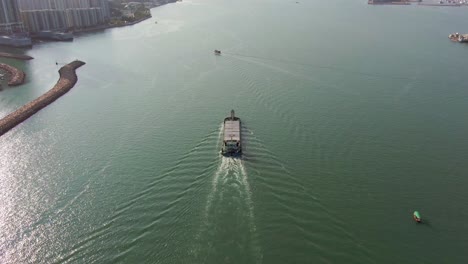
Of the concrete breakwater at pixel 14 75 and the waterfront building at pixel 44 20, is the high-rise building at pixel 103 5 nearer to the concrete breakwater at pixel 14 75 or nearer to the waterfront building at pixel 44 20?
the waterfront building at pixel 44 20

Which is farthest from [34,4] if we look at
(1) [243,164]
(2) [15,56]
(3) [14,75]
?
(1) [243,164]

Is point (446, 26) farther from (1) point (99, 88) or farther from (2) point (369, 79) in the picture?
(1) point (99, 88)

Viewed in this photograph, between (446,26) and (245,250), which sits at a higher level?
(446,26)

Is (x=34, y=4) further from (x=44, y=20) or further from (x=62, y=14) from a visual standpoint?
(x=62, y=14)

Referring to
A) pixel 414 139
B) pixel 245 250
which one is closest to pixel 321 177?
pixel 245 250

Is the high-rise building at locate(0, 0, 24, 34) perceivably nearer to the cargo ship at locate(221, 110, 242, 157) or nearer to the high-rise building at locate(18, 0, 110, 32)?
the high-rise building at locate(18, 0, 110, 32)

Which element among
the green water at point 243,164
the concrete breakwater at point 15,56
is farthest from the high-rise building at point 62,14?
the green water at point 243,164

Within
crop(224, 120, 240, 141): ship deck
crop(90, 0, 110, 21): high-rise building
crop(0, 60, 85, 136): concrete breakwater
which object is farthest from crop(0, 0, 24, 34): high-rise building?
crop(224, 120, 240, 141): ship deck

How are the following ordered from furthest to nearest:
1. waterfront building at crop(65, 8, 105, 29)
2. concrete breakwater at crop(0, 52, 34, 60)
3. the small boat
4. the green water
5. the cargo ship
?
1. waterfront building at crop(65, 8, 105, 29)
2. concrete breakwater at crop(0, 52, 34, 60)
3. the cargo ship
4. the small boat
5. the green water
